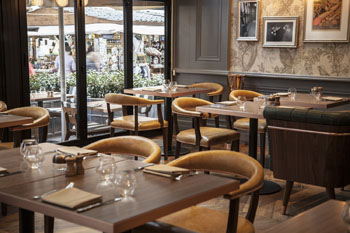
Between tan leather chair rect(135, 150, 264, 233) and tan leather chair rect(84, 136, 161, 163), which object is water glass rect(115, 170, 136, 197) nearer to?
tan leather chair rect(135, 150, 264, 233)

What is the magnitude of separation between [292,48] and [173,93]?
77.4 inches

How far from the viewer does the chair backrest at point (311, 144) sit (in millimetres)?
3869

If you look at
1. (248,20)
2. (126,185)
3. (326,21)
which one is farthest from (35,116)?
(326,21)

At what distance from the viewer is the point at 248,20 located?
23.5 feet

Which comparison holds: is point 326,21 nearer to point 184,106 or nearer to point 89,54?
point 184,106

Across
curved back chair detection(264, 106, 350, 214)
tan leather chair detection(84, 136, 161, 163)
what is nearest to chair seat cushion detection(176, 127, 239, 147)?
curved back chair detection(264, 106, 350, 214)

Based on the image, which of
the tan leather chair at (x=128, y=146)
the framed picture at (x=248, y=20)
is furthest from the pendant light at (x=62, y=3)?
the tan leather chair at (x=128, y=146)

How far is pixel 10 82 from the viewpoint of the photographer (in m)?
5.77

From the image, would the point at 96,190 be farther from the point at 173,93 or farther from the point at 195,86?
the point at 195,86

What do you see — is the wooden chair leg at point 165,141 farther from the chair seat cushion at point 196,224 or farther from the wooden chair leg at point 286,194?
the chair seat cushion at point 196,224

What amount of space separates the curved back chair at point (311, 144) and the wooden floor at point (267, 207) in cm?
38

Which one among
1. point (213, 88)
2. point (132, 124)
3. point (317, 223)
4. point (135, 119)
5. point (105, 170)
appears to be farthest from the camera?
point (213, 88)

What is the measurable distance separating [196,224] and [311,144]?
1.73m

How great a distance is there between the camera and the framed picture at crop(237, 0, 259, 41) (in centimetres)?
707
